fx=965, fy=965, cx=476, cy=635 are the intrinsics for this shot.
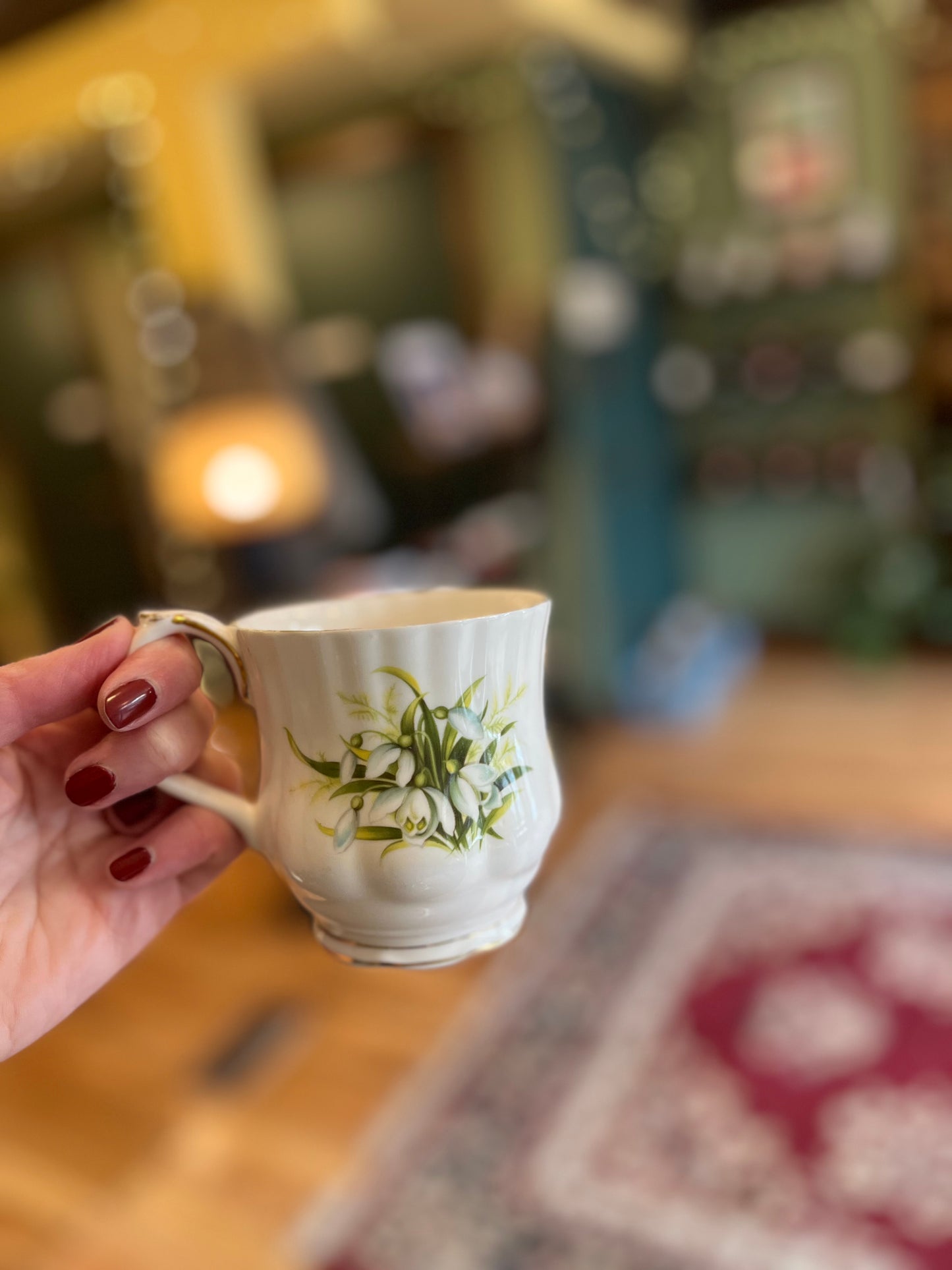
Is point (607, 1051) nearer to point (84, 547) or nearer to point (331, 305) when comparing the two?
point (331, 305)

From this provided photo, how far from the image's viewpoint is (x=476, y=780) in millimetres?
458

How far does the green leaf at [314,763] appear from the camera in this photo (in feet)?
1.51

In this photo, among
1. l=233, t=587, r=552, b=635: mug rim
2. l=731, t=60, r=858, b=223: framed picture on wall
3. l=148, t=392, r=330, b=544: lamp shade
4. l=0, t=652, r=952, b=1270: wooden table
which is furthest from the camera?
l=731, t=60, r=858, b=223: framed picture on wall

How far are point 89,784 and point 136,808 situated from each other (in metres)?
0.09

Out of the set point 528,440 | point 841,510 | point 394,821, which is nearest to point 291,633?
point 394,821

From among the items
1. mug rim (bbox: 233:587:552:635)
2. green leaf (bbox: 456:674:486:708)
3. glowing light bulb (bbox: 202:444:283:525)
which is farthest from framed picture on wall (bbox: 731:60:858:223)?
green leaf (bbox: 456:674:486:708)

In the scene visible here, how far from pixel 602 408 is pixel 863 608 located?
4.01 ft

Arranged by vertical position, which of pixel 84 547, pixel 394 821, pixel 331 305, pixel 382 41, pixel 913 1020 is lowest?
pixel 913 1020

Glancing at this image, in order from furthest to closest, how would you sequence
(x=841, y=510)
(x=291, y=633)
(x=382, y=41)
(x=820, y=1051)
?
(x=841, y=510) → (x=382, y=41) → (x=820, y=1051) → (x=291, y=633)

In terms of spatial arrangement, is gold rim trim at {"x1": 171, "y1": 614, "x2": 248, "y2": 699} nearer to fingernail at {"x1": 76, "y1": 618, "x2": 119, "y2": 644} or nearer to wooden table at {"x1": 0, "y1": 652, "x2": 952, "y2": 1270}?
fingernail at {"x1": 76, "y1": 618, "x2": 119, "y2": 644}

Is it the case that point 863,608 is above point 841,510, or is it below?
below

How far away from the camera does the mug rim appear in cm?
44

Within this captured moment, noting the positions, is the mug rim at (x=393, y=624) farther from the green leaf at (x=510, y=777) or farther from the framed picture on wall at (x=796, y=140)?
the framed picture on wall at (x=796, y=140)

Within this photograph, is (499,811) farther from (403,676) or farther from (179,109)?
(179,109)
